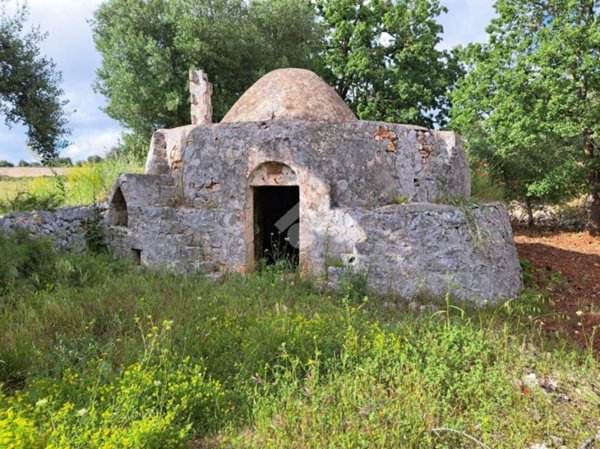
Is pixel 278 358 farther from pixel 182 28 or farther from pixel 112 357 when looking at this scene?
pixel 182 28

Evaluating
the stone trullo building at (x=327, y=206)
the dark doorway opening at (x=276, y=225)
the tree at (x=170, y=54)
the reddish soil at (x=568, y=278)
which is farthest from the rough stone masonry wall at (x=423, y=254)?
the tree at (x=170, y=54)

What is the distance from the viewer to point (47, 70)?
11289mm

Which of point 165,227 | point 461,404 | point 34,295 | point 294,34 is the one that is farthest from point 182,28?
point 461,404

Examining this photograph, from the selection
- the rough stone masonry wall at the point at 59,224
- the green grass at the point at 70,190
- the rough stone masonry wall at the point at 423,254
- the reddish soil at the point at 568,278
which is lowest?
the reddish soil at the point at 568,278

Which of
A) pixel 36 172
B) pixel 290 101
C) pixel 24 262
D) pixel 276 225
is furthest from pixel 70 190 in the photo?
pixel 36 172

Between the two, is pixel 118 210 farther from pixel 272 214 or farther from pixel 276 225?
pixel 272 214

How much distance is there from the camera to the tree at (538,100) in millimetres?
11289

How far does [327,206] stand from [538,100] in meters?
8.64

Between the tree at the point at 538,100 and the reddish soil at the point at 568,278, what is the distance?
139cm

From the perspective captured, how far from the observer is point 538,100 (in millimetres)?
11633

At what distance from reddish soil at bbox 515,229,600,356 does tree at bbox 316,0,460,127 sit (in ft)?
21.5

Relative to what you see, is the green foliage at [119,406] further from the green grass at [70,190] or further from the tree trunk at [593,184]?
Answer: the tree trunk at [593,184]

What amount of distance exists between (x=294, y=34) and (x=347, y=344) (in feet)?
53.9

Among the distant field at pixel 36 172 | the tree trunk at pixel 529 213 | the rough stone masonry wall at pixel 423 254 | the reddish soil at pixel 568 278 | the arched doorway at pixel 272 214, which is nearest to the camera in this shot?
the reddish soil at pixel 568 278
